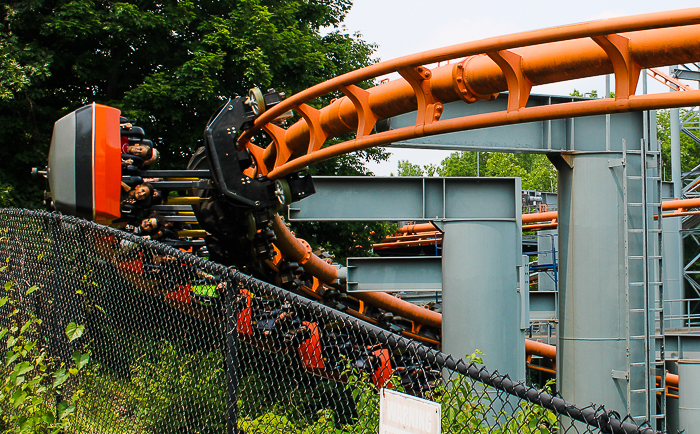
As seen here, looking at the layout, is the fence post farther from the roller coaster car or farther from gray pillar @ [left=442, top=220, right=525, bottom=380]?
gray pillar @ [left=442, top=220, right=525, bottom=380]

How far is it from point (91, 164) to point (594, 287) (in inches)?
212

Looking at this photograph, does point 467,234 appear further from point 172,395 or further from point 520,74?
point 172,395

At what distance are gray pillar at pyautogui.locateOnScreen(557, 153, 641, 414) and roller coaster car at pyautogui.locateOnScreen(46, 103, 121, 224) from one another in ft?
15.9

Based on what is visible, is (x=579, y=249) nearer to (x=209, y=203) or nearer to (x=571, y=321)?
(x=571, y=321)

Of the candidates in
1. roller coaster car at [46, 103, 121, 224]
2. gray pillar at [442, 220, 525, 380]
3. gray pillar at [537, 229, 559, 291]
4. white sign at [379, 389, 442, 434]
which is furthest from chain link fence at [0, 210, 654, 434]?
gray pillar at [537, 229, 559, 291]

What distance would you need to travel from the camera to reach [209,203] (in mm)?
7066

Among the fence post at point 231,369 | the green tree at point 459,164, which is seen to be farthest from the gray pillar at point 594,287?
the green tree at point 459,164

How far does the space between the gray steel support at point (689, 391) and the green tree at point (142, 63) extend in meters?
10.6

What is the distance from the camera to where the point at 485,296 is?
24.6ft

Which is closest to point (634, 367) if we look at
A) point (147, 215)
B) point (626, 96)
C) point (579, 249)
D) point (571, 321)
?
point (571, 321)

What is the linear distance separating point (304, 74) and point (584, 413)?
15.8 m

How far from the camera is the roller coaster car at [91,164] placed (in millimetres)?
6645

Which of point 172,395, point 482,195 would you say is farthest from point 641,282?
point 172,395

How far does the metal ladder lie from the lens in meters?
6.36
